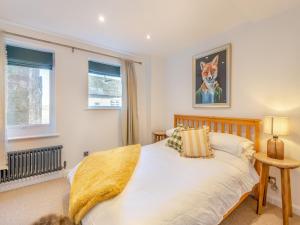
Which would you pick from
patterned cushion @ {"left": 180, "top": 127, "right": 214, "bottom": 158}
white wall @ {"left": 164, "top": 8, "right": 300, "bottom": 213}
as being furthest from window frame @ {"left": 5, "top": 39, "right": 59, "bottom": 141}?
white wall @ {"left": 164, "top": 8, "right": 300, "bottom": 213}

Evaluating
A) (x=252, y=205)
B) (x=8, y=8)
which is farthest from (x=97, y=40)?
(x=252, y=205)

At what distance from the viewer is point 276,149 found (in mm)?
1868

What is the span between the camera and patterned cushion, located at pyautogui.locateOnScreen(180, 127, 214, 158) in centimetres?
209

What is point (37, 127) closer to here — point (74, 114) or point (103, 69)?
point (74, 114)

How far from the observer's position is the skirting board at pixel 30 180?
92.9 inches

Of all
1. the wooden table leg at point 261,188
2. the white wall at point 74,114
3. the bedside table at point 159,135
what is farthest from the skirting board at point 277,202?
the white wall at point 74,114

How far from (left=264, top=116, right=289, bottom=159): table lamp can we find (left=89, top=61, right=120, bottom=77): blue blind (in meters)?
2.71

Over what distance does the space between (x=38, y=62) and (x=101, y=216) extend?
8.35 feet

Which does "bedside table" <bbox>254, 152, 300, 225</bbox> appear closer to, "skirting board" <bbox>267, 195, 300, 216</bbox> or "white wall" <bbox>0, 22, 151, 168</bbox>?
"skirting board" <bbox>267, 195, 300, 216</bbox>

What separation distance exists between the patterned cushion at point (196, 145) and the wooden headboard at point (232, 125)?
1.68ft

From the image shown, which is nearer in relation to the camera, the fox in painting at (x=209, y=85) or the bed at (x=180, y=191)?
the bed at (x=180, y=191)

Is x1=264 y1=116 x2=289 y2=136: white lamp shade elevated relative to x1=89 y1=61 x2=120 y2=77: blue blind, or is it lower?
lower

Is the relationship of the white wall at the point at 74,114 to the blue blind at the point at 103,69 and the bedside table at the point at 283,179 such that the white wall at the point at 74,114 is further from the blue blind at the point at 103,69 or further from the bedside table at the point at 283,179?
the bedside table at the point at 283,179

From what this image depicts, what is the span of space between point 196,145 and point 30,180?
257 centimetres
